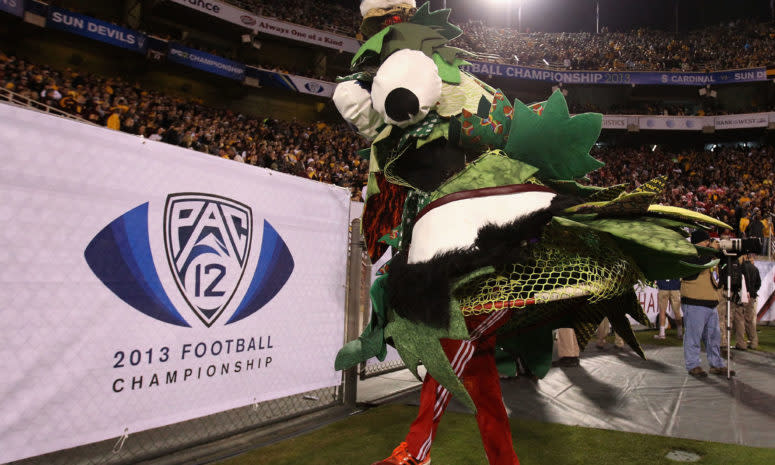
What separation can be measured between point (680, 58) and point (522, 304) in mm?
31007

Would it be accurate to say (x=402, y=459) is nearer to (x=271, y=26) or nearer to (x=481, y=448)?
(x=481, y=448)

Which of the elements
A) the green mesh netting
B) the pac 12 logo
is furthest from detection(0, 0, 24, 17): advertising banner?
the green mesh netting

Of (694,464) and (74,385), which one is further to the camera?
(694,464)

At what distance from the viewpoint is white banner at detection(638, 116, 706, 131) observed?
79.5ft

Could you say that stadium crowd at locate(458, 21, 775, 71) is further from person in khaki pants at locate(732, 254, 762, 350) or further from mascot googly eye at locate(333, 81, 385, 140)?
mascot googly eye at locate(333, 81, 385, 140)

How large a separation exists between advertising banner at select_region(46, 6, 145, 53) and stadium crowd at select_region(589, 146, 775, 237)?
1730cm

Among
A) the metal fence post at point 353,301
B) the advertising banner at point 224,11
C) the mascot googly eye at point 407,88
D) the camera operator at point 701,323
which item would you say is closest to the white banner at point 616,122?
the advertising banner at point 224,11

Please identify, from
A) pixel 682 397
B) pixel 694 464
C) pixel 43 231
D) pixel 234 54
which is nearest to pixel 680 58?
pixel 234 54

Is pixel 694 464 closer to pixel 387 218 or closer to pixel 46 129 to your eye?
pixel 387 218

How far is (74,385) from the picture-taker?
2055 millimetres

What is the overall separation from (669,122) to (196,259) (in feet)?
→ 89.2

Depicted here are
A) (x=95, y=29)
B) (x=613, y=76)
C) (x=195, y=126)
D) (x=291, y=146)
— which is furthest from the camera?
(x=613, y=76)

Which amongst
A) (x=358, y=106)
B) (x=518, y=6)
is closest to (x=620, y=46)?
(x=518, y=6)

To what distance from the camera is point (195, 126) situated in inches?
510
